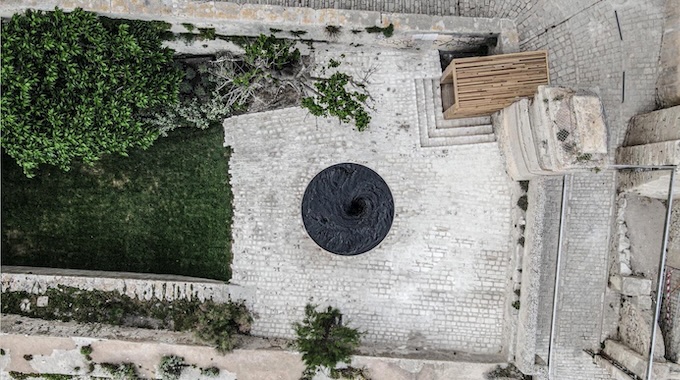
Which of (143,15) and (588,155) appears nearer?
(588,155)

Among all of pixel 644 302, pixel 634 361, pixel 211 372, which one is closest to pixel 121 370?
pixel 211 372

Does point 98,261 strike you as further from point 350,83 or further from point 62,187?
point 350,83

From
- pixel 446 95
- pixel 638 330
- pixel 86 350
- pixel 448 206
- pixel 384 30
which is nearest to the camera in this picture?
pixel 384 30

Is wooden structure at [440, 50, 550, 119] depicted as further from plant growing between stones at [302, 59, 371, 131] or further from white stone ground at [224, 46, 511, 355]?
plant growing between stones at [302, 59, 371, 131]

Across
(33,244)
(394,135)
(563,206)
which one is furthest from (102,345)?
(563,206)

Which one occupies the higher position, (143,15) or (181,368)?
(143,15)

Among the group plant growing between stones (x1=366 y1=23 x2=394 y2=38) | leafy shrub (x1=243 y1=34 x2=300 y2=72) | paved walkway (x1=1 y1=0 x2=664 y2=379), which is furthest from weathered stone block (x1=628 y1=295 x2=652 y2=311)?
leafy shrub (x1=243 y1=34 x2=300 y2=72)

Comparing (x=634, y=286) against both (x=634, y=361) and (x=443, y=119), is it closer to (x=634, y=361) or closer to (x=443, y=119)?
(x=634, y=361)
